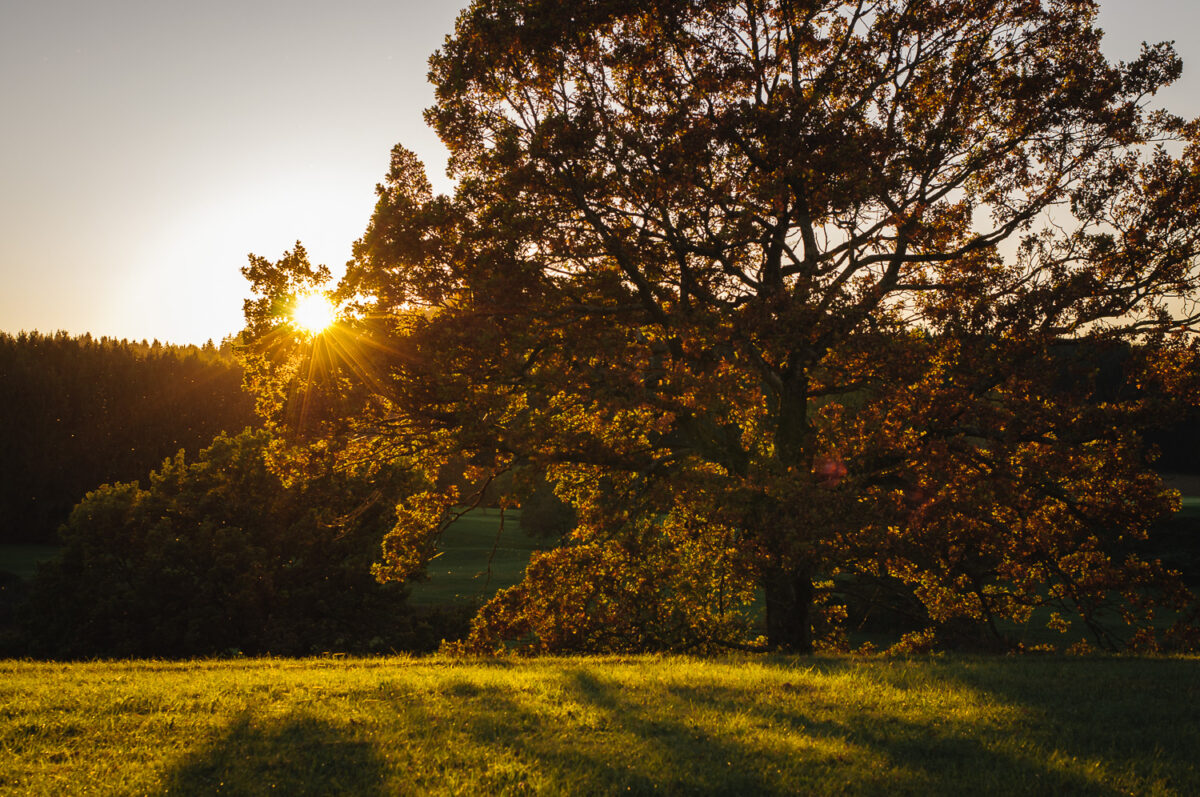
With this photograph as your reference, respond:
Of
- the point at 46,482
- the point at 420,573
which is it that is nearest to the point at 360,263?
the point at 420,573

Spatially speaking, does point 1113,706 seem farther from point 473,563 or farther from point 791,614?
point 473,563

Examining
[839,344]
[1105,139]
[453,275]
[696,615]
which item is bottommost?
[696,615]

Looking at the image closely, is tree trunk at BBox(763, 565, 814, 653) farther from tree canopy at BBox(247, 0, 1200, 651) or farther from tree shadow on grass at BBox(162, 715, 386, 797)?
tree shadow on grass at BBox(162, 715, 386, 797)

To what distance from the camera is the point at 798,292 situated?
1273cm

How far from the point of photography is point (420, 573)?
1959 centimetres

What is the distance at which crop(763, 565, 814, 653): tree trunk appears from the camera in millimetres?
16609

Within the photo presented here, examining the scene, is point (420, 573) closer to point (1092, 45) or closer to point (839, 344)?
point (839, 344)

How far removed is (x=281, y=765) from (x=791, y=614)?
1274 centimetres

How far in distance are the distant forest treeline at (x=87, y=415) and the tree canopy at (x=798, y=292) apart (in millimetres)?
35510

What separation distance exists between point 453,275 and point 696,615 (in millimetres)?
11134

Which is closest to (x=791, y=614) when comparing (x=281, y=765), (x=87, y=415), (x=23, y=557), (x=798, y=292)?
(x=798, y=292)

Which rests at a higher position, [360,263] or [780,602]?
[360,263]

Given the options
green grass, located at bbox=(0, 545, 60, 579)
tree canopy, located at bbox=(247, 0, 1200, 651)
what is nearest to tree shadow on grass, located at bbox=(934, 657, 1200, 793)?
tree canopy, located at bbox=(247, 0, 1200, 651)

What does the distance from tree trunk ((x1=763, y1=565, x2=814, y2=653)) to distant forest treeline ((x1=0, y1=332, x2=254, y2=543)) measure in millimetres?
38342
